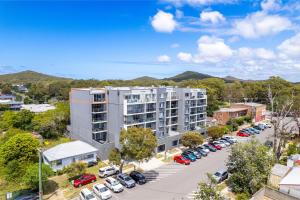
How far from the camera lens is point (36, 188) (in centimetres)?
2711

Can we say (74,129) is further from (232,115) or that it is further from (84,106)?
(232,115)

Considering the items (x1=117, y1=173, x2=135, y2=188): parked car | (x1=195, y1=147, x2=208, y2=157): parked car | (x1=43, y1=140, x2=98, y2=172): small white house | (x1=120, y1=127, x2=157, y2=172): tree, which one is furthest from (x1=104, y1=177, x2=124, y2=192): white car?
(x1=195, y1=147, x2=208, y2=157): parked car

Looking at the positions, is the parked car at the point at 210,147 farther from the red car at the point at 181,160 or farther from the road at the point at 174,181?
the red car at the point at 181,160

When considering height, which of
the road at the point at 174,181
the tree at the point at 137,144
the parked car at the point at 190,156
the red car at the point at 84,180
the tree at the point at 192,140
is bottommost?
the road at the point at 174,181

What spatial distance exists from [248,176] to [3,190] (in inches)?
1284

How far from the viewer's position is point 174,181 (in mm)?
30516

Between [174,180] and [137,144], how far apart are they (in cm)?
762

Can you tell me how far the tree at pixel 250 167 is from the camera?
85.2 feet

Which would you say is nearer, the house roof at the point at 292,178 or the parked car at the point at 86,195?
the parked car at the point at 86,195

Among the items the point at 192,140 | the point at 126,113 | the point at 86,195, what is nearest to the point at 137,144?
the point at 86,195

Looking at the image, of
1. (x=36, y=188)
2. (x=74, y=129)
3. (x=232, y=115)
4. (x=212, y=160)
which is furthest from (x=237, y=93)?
(x=36, y=188)

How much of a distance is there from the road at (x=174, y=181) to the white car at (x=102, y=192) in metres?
0.96

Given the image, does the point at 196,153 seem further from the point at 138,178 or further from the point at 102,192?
the point at 102,192

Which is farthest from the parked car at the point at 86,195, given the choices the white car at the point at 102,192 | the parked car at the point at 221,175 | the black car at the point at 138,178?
the parked car at the point at 221,175
